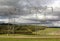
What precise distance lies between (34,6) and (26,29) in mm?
1232

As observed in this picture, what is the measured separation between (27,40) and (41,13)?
1.55 metres

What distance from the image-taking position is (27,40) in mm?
10484

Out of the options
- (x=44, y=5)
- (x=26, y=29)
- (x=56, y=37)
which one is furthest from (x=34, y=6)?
(x=56, y=37)

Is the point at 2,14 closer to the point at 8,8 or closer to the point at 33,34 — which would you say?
the point at 8,8

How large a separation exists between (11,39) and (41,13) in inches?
79.4

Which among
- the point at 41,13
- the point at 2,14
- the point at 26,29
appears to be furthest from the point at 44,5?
the point at 2,14

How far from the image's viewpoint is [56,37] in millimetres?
10578

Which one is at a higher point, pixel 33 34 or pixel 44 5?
pixel 44 5

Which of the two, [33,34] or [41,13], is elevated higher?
[41,13]

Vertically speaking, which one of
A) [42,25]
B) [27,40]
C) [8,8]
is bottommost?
[27,40]

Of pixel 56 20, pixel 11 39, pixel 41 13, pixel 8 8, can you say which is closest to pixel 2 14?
pixel 8 8

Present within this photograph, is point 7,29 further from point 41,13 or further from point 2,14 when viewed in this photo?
point 41,13

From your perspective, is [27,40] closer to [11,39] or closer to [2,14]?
[11,39]

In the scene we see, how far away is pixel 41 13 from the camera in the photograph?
10688mm
